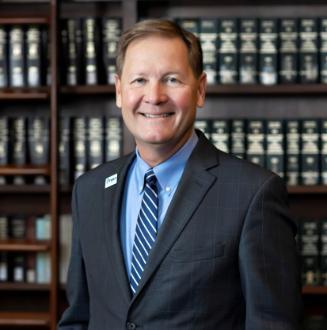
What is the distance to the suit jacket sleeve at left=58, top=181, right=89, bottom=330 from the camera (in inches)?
66.1

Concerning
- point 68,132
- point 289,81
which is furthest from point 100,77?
point 289,81

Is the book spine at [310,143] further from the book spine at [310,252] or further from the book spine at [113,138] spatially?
the book spine at [113,138]

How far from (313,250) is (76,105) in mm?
1330

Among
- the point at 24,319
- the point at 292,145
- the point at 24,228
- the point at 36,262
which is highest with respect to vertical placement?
the point at 292,145

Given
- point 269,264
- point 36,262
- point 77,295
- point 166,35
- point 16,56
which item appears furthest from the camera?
point 36,262

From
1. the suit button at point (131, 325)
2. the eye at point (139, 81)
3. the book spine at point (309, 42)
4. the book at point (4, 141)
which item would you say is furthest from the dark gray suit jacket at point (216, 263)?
the book at point (4, 141)

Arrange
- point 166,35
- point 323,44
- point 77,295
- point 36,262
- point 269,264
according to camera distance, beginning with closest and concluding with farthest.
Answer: point 269,264 → point 166,35 → point 77,295 → point 323,44 → point 36,262

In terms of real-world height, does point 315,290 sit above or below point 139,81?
below

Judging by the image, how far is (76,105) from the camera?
3496 mm

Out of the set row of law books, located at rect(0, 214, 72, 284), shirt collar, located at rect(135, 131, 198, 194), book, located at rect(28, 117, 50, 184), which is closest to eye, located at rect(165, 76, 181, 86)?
shirt collar, located at rect(135, 131, 198, 194)

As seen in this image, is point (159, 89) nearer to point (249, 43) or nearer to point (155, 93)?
point (155, 93)

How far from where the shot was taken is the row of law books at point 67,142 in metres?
3.29

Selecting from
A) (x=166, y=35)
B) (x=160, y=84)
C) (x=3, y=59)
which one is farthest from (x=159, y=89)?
(x=3, y=59)

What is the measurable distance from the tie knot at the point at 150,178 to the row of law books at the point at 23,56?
5.87 feet
